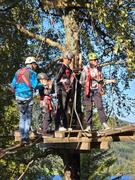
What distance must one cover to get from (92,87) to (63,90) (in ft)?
3.06

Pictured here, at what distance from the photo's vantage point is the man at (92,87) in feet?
41.3

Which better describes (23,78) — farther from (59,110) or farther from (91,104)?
(91,104)

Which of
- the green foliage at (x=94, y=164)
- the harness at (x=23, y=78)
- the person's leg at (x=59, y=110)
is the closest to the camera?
the harness at (x=23, y=78)

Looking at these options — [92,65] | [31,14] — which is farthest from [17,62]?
[92,65]

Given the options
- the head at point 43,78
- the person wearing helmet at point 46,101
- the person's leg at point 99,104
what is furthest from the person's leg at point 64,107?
the person's leg at point 99,104

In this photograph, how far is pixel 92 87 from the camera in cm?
1273

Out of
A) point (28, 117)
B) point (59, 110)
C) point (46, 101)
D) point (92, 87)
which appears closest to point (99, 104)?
point (92, 87)

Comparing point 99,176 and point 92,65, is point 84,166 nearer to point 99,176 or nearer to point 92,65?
point 99,176

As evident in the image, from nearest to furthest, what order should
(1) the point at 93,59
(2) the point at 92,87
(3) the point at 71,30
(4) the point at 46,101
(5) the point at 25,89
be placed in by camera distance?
(5) the point at 25,89, (1) the point at 93,59, (2) the point at 92,87, (4) the point at 46,101, (3) the point at 71,30

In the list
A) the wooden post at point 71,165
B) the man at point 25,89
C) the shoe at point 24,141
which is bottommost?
the wooden post at point 71,165

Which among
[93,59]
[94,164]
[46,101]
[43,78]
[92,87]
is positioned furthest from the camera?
[94,164]

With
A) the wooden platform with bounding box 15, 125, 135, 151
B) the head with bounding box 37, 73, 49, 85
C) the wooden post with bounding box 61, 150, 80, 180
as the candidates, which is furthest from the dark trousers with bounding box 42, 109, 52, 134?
the wooden post with bounding box 61, 150, 80, 180

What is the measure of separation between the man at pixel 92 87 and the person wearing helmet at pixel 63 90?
0.61 meters

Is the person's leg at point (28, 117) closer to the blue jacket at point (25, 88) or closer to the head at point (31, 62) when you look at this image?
the blue jacket at point (25, 88)
